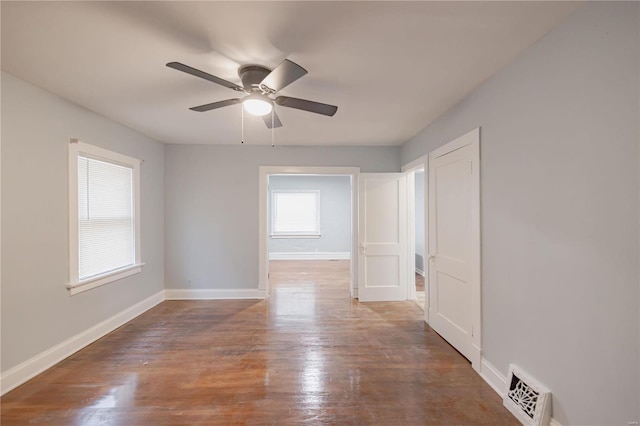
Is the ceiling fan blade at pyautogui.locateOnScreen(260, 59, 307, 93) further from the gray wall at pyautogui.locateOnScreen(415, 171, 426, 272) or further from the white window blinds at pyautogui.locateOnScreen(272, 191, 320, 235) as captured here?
the white window blinds at pyautogui.locateOnScreen(272, 191, 320, 235)

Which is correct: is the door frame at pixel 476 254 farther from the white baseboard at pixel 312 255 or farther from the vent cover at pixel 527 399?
the white baseboard at pixel 312 255

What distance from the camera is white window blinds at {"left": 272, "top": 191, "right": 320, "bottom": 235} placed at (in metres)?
7.89

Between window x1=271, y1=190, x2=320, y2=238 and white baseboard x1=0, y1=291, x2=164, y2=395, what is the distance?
455cm

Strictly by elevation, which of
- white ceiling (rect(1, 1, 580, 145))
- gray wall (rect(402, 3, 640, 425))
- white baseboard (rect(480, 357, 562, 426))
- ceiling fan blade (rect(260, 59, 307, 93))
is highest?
white ceiling (rect(1, 1, 580, 145))

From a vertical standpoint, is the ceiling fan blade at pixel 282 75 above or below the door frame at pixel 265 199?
above

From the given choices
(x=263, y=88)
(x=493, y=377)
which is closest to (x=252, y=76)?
(x=263, y=88)

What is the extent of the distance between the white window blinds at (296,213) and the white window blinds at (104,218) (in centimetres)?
454

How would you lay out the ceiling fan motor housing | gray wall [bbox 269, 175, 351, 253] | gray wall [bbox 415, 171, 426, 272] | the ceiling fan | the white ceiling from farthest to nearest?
gray wall [bbox 269, 175, 351, 253], gray wall [bbox 415, 171, 426, 272], the ceiling fan motor housing, the ceiling fan, the white ceiling

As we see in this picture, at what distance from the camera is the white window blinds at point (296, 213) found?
7891 millimetres

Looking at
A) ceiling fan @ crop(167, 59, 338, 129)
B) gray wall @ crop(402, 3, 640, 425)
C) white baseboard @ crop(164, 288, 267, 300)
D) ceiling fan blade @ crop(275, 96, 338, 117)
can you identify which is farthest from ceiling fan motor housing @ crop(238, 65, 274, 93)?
white baseboard @ crop(164, 288, 267, 300)

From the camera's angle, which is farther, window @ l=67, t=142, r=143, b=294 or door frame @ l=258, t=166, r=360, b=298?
door frame @ l=258, t=166, r=360, b=298

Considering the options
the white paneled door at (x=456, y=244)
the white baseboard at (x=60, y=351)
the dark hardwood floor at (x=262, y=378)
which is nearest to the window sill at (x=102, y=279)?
the white baseboard at (x=60, y=351)

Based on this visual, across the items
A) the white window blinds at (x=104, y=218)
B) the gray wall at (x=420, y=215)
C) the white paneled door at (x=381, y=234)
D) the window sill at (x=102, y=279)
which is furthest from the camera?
the gray wall at (x=420, y=215)

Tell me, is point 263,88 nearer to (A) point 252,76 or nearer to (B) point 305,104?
(A) point 252,76
